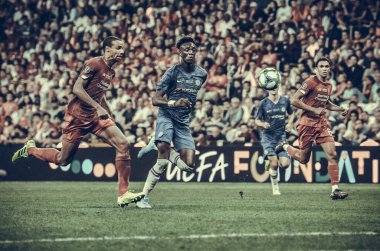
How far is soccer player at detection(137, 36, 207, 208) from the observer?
11.2m

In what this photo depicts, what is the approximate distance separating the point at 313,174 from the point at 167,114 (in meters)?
8.43

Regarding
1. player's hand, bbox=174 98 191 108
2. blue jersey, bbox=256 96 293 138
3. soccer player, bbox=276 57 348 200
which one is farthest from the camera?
blue jersey, bbox=256 96 293 138

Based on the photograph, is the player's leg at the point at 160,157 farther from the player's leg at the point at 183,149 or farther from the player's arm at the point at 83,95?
the player's arm at the point at 83,95

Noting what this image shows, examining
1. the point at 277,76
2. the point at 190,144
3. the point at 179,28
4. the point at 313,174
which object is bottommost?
the point at 313,174

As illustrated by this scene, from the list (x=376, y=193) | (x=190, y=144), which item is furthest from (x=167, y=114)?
(x=376, y=193)

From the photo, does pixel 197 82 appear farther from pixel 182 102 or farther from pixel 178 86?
pixel 182 102

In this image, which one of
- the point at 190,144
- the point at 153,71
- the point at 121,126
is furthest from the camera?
the point at 153,71

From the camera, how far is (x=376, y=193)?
48.3 feet

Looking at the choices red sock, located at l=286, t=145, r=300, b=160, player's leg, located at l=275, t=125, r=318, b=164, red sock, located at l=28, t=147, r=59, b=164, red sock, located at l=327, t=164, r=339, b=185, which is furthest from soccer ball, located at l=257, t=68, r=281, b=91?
red sock, located at l=28, t=147, r=59, b=164

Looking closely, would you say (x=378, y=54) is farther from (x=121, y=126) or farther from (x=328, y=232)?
(x=328, y=232)

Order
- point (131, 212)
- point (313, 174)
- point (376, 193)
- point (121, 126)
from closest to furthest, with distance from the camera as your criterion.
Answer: point (131, 212), point (376, 193), point (313, 174), point (121, 126)

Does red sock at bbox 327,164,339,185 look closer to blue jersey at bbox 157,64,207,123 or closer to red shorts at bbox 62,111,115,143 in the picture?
blue jersey at bbox 157,64,207,123

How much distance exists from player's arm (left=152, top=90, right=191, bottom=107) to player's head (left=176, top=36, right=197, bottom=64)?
59cm

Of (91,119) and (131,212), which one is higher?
(91,119)
